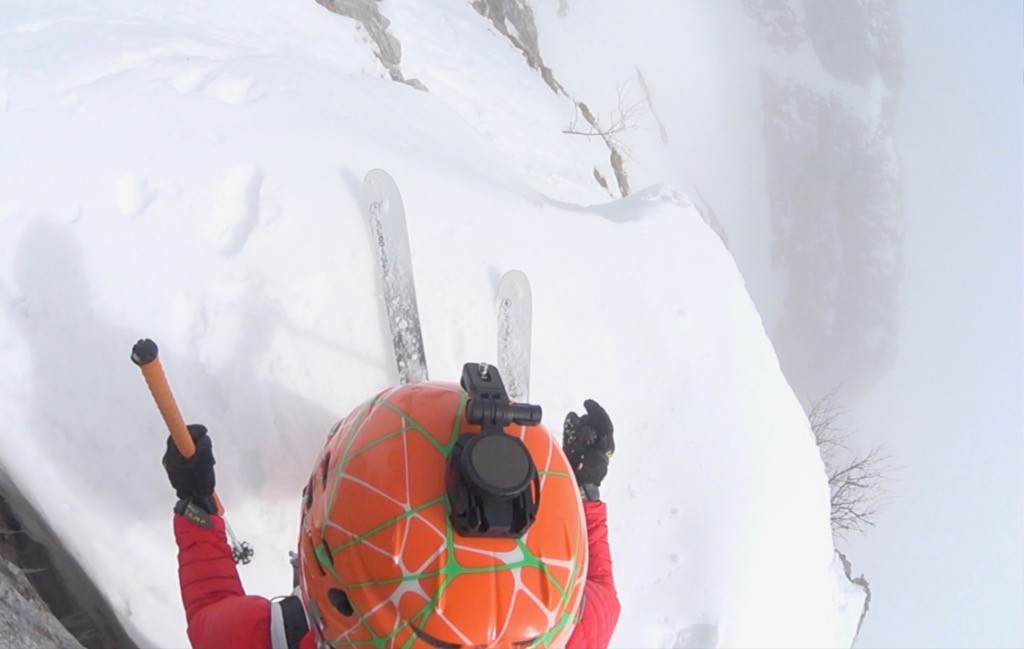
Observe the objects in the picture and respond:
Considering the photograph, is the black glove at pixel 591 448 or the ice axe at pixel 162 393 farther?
the black glove at pixel 591 448

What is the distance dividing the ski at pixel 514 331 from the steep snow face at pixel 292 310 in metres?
0.08

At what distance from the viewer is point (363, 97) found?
381 cm

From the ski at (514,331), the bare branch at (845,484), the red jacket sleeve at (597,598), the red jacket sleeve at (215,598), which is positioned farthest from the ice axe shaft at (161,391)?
the bare branch at (845,484)

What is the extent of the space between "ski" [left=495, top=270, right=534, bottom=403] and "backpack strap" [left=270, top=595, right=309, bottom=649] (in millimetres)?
1422

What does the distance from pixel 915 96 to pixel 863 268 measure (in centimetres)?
853

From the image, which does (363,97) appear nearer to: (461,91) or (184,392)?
(184,392)

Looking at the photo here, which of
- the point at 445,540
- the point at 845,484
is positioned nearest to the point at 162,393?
the point at 445,540

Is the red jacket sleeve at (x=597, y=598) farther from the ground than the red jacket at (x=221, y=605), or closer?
closer

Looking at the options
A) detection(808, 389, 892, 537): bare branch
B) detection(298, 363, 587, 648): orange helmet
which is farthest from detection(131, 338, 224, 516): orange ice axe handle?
detection(808, 389, 892, 537): bare branch

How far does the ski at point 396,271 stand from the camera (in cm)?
293

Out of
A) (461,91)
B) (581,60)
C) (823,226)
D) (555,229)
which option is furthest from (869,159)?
(555,229)

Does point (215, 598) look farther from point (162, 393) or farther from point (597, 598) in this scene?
point (597, 598)

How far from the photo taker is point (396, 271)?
118 inches

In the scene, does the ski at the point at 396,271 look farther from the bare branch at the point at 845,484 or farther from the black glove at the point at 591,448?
the bare branch at the point at 845,484
